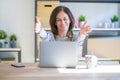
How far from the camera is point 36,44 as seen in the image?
402cm

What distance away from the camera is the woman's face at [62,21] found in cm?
246

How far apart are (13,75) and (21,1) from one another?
271 centimetres

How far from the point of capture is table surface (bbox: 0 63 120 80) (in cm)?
171

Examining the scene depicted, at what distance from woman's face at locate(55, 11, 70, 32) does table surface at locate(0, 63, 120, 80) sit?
620 millimetres

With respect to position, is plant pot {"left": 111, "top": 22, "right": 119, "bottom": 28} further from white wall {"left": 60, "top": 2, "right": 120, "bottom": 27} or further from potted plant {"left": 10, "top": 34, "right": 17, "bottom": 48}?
potted plant {"left": 10, "top": 34, "right": 17, "bottom": 48}

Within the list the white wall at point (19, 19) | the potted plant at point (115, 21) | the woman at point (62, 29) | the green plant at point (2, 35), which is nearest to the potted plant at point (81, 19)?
the potted plant at point (115, 21)

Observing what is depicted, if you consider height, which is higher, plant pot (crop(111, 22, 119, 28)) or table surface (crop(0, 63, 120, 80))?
plant pot (crop(111, 22, 119, 28))

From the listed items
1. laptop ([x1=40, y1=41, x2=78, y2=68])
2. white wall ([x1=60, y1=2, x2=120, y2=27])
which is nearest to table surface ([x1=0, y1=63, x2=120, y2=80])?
laptop ([x1=40, y1=41, x2=78, y2=68])

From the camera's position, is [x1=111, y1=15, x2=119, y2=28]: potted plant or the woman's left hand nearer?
the woman's left hand

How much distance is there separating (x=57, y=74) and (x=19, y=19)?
2.65 meters

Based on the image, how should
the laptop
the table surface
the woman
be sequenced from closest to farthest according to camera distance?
the table surface, the laptop, the woman

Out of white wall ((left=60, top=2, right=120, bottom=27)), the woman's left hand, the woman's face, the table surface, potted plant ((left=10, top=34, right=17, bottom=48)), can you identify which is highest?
white wall ((left=60, top=2, right=120, bottom=27))

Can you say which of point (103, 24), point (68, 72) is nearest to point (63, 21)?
point (68, 72)

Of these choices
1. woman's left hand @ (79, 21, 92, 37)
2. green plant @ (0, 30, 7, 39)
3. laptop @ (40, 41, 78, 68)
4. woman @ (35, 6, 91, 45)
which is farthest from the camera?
green plant @ (0, 30, 7, 39)
